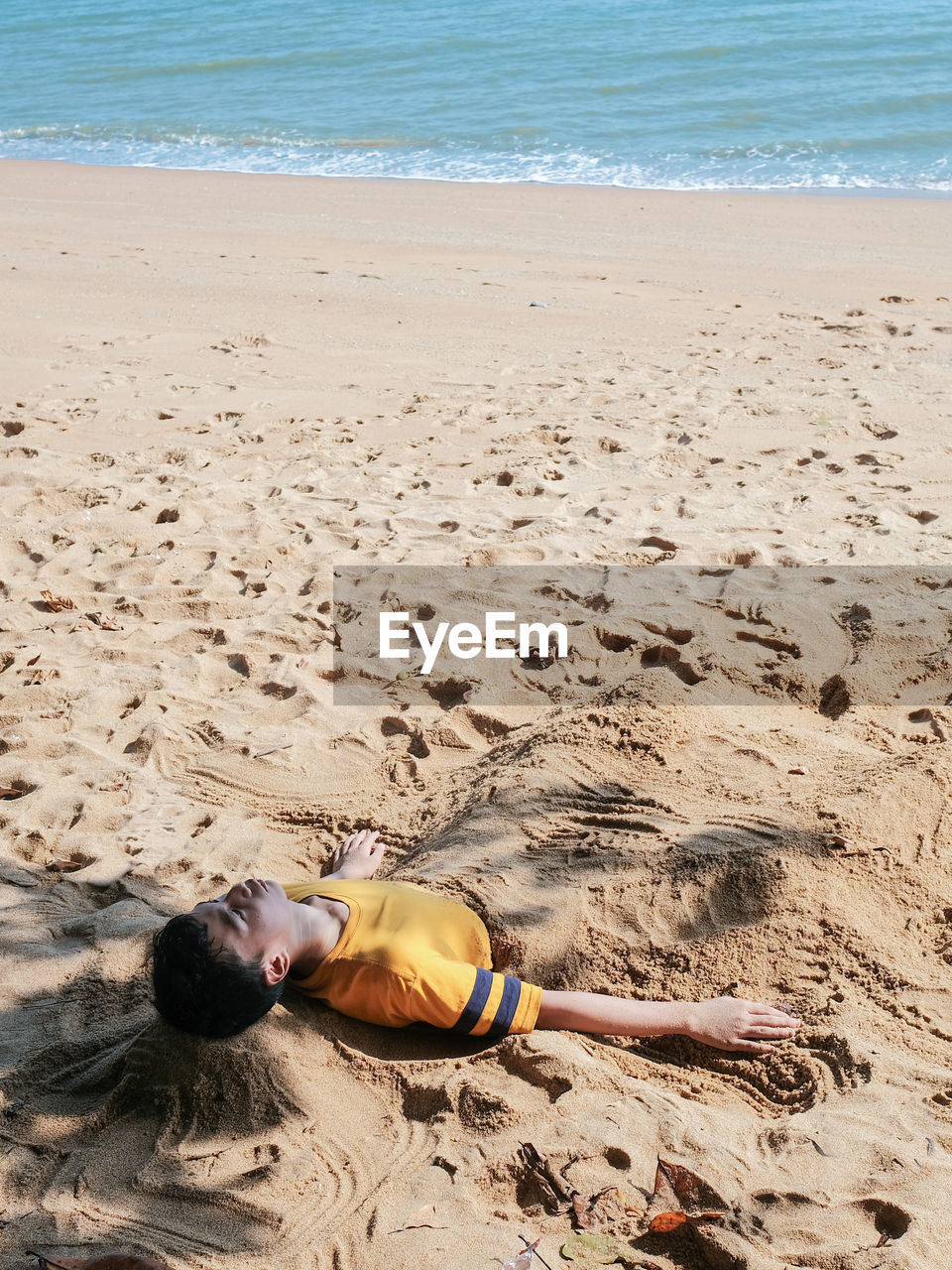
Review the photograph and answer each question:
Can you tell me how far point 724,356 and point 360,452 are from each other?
2933 mm

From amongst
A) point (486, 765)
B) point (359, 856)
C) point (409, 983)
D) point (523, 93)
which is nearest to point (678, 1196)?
point (409, 983)

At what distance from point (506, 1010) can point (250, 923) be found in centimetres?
65

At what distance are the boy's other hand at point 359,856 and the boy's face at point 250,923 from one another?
2.57 ft

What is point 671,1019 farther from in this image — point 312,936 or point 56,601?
point 56,601

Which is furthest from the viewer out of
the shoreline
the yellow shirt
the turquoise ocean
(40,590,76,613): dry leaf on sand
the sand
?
the turquoise ocean

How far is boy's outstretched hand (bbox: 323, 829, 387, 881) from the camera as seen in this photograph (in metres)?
3.50

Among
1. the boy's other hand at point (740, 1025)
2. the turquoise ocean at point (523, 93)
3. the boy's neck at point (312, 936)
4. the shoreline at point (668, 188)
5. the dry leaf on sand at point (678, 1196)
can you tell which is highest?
the turquoise ocean at point (523, 93)

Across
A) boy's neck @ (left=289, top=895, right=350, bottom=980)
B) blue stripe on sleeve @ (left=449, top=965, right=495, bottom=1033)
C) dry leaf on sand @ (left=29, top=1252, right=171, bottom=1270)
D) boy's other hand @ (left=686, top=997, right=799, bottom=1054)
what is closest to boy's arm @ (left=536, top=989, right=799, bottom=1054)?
boy's other hand @ (left=686, top=997, right=799, bottom=1054)

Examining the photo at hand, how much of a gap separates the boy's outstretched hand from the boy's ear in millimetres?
770

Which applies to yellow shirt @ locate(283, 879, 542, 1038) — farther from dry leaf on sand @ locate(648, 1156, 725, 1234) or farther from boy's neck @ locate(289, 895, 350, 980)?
dry leaf on sand @ locate(648, 1156, 725, 1234)

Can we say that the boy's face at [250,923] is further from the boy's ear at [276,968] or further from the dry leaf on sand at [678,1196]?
the dry leaf on sand at [678,1196]

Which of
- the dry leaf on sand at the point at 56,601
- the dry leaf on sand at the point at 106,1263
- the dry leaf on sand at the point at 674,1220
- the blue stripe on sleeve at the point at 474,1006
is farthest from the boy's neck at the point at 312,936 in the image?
the dry leaf on sand at the point at 56,601

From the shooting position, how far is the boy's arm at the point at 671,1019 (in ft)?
9.05

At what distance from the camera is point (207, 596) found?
5.15m
